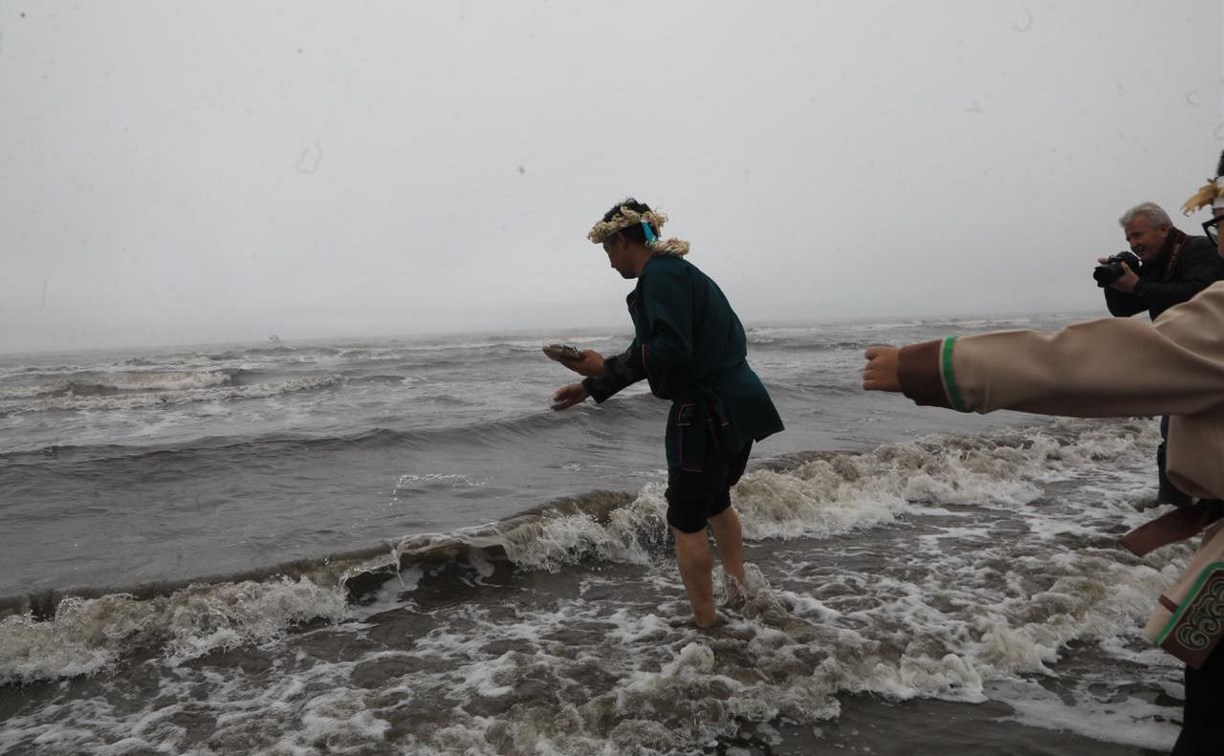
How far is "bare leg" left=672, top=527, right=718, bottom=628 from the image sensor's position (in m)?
3.41

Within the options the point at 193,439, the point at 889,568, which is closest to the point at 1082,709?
the point at 889,568

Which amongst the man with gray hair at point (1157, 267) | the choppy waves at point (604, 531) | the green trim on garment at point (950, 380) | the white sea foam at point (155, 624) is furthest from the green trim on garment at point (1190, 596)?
the white sea foam at point (155, 624)

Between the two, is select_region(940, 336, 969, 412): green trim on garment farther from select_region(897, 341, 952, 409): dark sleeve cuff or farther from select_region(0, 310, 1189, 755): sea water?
select_region(0, 310, 1189, 755): sea water

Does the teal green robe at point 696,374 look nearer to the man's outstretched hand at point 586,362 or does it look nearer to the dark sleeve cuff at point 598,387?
the dark sleeve cuff at point 598,387

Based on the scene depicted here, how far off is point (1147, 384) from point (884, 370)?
45 centimetres

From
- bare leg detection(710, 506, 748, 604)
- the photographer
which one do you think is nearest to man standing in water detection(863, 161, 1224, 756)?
bare leg detection(710, 506, 748, 604)

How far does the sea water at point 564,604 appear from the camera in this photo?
282 cm

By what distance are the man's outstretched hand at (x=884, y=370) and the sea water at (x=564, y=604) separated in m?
1.89

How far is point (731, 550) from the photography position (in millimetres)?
3811

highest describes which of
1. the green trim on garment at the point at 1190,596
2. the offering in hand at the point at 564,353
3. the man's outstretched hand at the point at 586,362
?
the offering in hand at the point at 564,353

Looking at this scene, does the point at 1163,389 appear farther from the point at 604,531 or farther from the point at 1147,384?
the point at 604,531

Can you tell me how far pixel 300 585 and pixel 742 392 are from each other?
3.20 metres

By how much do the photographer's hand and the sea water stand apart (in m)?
1.76

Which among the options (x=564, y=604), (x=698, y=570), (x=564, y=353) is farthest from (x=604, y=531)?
(x=564, y=353)
